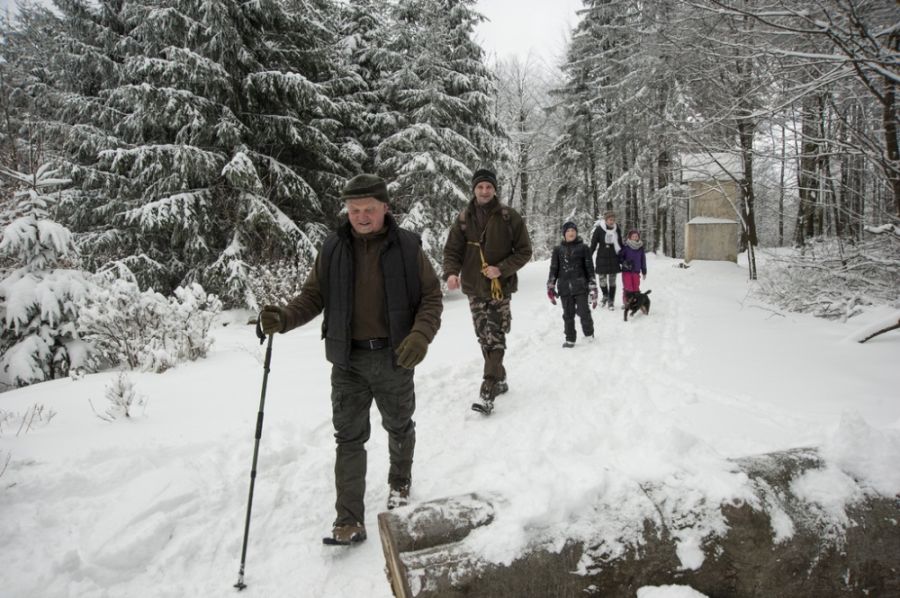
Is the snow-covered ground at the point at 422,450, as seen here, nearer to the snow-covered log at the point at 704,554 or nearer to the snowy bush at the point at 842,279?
the snow-covered log at the point at 704,554

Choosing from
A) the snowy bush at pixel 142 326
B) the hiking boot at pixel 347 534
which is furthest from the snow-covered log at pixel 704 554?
the snowy bush at pixel 142 326

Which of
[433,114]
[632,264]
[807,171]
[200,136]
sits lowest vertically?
[632,264]

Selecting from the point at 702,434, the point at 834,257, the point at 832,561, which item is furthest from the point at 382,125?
the point at 832,561

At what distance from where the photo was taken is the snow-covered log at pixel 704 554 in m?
1.56

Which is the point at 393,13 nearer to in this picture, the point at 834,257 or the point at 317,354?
the point at 317,354

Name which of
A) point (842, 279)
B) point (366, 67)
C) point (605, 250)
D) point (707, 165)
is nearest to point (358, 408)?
point (605, 250)

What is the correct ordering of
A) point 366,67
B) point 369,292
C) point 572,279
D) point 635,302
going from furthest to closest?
point 366,67
point 635,302
point 572,279
point 369,292

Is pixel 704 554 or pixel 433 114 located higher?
pixel 433 114

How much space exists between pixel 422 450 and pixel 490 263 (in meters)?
2.08

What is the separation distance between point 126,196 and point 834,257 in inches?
627

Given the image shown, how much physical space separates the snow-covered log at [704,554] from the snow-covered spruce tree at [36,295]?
7737mm

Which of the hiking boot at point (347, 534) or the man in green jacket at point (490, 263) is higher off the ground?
the man in green jacket at point (490, 263)

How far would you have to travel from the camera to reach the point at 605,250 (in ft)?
32.6

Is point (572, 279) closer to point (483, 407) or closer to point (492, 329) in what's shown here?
point (492, 329)
